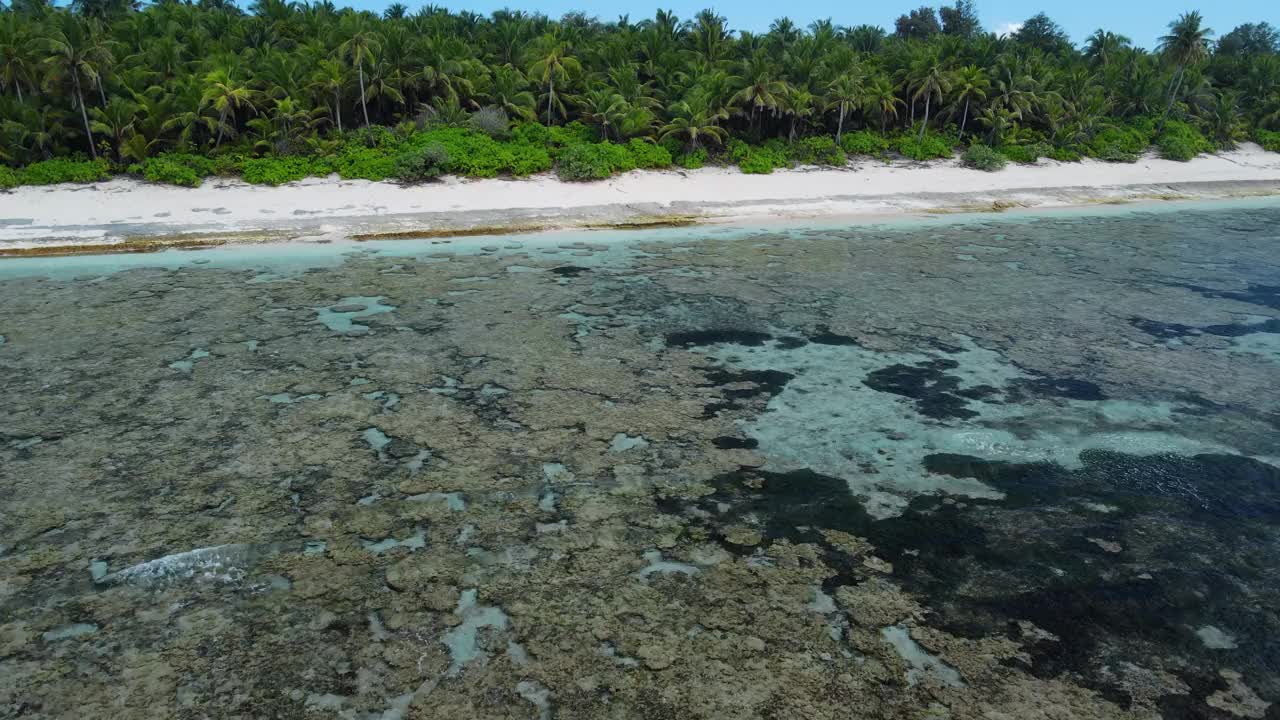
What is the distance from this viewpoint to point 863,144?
32.0m

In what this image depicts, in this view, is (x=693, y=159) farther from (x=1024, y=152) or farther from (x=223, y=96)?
(x=223, y=96)

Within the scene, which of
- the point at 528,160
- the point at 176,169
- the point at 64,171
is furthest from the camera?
the point at 528,160

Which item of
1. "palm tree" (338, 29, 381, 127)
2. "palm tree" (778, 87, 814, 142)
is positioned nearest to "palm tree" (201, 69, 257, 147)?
"palm tree" (338, 29, 381, 127)

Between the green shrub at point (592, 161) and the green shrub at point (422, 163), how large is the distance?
3.98m

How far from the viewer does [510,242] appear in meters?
20.3

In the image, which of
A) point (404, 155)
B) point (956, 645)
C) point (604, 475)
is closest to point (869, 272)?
point (604, 475)

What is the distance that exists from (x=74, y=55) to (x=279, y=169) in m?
7.08

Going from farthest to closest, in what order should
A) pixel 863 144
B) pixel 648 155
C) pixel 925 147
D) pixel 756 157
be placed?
1. pixel 925 147
2. pixel 863 144
3. pixel 756 157
4. pixel 648 155

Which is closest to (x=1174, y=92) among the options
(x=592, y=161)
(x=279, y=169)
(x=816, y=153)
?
(x=816, y=153)

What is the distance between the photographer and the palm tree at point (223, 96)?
2505 centimetres

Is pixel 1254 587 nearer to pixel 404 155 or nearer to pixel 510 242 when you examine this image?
pixel 510 242

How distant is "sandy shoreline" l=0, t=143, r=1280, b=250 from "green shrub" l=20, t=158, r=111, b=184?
44cm

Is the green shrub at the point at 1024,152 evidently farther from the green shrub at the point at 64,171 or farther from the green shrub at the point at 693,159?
the green shrub at the point at 64,171

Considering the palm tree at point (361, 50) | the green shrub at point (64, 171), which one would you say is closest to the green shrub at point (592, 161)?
the palm tree at point (361, 50)
